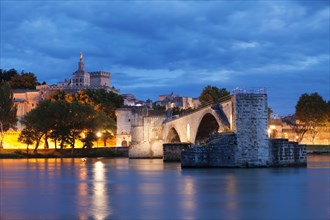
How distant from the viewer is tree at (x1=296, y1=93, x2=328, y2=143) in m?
97.6

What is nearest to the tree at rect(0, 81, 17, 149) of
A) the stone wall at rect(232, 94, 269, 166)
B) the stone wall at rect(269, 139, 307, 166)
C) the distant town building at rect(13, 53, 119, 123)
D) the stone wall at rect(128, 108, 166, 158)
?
the stone wall at rect(128, 108, 166, 158)

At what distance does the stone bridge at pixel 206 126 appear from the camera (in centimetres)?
3934

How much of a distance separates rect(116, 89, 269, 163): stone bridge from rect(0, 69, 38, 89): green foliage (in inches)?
2081

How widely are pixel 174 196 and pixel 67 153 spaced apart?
54.3 meters

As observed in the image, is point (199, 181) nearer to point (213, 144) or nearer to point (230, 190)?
point (230, 190)

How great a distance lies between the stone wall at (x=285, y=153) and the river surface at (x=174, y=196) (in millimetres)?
2425

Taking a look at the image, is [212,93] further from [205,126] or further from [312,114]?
[205,126]

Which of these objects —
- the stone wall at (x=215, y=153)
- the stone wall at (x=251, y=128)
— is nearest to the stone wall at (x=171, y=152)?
the stone wall at (x=215, y=153)

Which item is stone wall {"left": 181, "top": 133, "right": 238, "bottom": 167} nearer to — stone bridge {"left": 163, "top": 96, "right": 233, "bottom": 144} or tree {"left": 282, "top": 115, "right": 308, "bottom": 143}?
stone bridge {"left": 163, "top": 96, "right": 233, "bottom": 144}

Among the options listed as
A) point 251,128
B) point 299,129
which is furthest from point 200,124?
point 299,129

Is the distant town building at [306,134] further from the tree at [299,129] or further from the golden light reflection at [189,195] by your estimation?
the golden light reflection at [189,195]

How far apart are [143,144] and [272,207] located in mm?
50161

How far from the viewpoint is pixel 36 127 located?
74.5m

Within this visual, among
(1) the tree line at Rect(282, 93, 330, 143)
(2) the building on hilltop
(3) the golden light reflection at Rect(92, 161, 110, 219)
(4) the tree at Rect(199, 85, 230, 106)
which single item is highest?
(2) the building on hilltop
